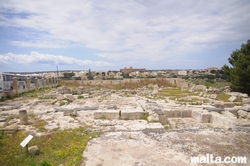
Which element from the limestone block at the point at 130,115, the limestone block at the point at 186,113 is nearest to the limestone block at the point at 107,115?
the limestone block at the point at 130,115

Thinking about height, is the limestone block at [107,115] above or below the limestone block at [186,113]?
above

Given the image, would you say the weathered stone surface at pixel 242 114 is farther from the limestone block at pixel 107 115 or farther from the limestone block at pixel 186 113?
the limestone block at pixel 107 115

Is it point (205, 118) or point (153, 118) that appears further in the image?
point (205, 118)

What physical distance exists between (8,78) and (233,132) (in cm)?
2354

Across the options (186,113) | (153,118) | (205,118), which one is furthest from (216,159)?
(186,113)

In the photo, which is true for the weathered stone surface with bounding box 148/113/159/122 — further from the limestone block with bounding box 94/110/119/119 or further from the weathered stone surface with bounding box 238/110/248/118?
the weathered stone surface with bounding box 238/110/248/118

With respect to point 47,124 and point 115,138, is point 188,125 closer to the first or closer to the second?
point 115,138

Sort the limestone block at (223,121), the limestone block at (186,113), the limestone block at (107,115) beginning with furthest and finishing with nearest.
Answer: the limestone block at (186,113) → the limestone block at (107,115) → the limestone block at (223,121)

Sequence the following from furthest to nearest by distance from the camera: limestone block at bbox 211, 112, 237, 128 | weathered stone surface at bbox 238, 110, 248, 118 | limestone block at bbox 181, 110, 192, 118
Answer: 1. limestone block at bbox 181, 110, 192, 118
2. weathered stone surface at bbox 238, 110, 248, 118
3. limestone block at bbox 211, 112, 237, 128

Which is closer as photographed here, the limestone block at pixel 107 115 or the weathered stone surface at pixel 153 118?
the weathered stone surface at pixel 153 118

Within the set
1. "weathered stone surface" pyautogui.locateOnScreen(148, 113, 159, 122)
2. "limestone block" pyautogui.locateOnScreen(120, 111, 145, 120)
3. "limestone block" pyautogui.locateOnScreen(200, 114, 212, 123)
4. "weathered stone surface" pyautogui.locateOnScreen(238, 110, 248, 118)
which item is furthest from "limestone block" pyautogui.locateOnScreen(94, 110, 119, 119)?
"weathered stone surface" pyautogui.locateOnScreen(238, 110, 248, 118)

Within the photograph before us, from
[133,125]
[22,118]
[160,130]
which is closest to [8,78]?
[22,118]

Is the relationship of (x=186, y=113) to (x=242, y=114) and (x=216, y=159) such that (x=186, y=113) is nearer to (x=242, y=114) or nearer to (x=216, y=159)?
(x=242, y=114)

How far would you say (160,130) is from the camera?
23.1 feet
